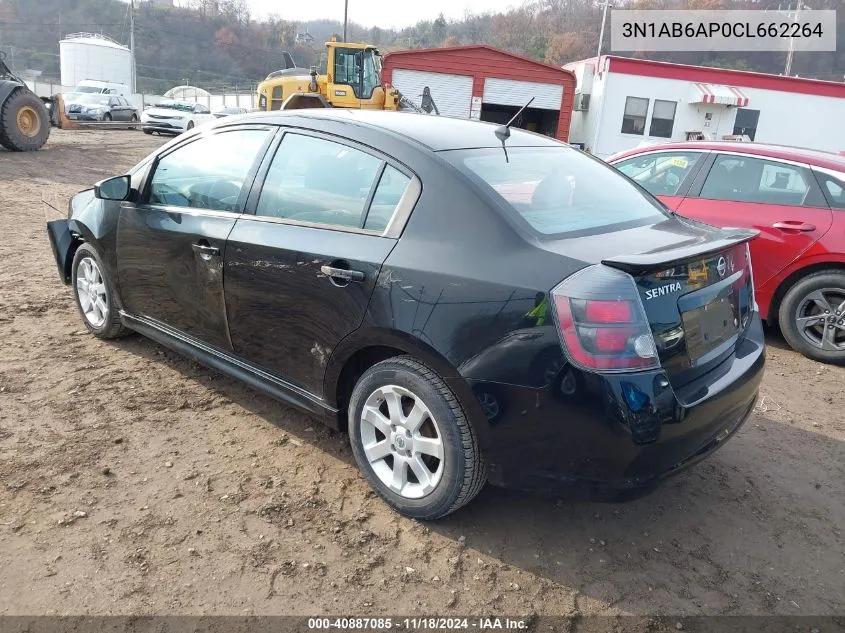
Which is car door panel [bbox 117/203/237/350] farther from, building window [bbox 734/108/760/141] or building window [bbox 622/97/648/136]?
building window [bbox 734/108/760/141]

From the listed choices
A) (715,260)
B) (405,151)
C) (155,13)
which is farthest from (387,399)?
(155,13)

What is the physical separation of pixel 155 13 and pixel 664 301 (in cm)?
10142

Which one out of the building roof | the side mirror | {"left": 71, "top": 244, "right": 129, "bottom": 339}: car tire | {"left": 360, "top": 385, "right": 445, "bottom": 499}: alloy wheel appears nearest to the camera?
{"left": 360, "top": 385, "right": 445, "bottom": 499}: alloy wheel

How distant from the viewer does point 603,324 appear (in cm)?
222

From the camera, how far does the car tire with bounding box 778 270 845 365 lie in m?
4.76

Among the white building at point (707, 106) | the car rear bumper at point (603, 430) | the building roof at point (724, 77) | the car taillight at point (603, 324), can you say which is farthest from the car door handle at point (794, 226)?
the building roof at point (724, 77)

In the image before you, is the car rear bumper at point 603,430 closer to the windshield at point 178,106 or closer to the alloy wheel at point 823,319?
the alloy wheel at point 823,319

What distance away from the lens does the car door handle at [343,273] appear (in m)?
2.70

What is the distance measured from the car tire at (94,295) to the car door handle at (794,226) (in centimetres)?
476

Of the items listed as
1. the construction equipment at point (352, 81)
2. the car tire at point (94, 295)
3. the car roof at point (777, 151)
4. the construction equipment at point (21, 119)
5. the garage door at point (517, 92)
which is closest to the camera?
the car tire at point (94, 295)

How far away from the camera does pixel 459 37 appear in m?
76.4

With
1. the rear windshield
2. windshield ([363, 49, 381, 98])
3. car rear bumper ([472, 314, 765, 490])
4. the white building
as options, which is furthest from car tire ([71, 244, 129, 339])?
the white building

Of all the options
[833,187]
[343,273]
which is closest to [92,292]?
[343,273]

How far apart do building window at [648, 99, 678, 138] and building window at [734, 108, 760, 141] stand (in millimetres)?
2498
